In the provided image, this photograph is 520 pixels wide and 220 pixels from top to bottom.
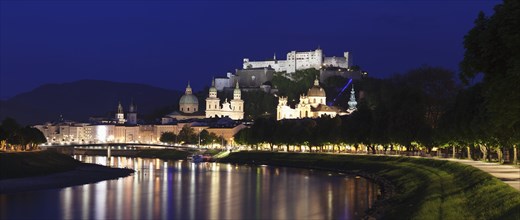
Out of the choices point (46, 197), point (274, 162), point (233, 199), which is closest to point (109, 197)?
point (46, 197)

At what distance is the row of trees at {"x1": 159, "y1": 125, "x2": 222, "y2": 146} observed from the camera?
16125 centimetres

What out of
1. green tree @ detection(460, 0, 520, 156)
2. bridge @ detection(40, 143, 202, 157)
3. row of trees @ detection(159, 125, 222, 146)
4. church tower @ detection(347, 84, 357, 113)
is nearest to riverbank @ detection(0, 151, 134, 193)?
green tree @ detection(460, 0, 520, 156)

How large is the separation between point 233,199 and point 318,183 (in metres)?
14.2

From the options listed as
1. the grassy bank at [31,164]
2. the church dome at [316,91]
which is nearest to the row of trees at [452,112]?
the church dome at [316,91]

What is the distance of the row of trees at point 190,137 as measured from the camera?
6348 inches

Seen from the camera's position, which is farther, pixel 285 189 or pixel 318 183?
pixel 318 183

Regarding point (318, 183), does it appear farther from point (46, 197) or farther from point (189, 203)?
point (46, 197)

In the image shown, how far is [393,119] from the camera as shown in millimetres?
82438

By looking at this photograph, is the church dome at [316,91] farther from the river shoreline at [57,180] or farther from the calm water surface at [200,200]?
the calm water surface at [200,200]

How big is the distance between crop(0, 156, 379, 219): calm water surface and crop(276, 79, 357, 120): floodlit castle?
102806mm

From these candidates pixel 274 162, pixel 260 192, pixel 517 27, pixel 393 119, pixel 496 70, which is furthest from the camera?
pixel 274 162

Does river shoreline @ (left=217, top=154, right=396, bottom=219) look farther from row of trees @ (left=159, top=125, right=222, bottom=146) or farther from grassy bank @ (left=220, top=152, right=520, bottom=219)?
row of trees @ (left=159, top=125, right=222, bottom=146)

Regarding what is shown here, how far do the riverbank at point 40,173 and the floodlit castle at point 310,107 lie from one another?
89770 mm

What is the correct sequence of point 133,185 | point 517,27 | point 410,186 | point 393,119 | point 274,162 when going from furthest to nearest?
1. point 274,162
2. point 393,119
3. point 133,185
4. point 410,186
5. point 517,27
